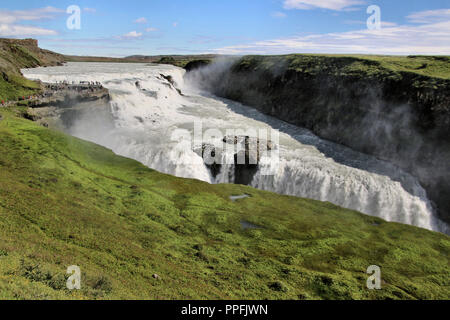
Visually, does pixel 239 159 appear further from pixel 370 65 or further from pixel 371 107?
pixel 370 65

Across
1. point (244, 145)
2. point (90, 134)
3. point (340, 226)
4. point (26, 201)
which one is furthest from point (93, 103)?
point (340, 226)

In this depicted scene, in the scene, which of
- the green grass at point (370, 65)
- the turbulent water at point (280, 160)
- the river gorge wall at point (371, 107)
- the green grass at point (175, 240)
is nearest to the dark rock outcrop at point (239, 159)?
the turbulent water at point (280, 160)

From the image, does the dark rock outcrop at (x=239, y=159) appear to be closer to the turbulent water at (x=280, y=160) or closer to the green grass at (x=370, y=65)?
the turbulent water at (x=280, y=160)

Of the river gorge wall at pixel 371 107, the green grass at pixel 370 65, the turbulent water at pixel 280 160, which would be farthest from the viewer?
the green grass at pixel 370 65

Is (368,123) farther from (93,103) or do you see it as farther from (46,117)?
(46,117)

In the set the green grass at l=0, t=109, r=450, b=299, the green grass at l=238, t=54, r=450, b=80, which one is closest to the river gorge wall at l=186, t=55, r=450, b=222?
the green grass at l=238, t=54, r=450, b=80

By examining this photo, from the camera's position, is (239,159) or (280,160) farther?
(280,160)

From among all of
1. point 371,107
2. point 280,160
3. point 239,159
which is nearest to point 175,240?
point 239,159

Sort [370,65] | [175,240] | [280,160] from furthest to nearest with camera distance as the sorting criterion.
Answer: [370,65] < [280,160] < [175,240]
